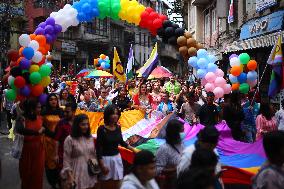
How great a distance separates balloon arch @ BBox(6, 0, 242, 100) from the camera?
10.1 m

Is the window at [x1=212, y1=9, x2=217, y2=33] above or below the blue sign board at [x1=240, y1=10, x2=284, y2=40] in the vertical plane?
above

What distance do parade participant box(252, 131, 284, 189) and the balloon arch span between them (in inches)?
264

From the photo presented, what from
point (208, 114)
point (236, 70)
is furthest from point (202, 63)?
point (208, 114)

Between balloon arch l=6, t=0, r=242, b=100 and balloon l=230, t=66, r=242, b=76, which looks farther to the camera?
balloon l=230, t=66, r=242, b=76

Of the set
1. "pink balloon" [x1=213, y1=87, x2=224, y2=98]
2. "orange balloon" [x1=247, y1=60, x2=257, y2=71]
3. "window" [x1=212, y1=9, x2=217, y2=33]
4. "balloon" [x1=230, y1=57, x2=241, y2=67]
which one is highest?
"window" [x1=212, y1=9, x2=217, y2=33]

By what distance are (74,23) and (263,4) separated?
7.48 meters

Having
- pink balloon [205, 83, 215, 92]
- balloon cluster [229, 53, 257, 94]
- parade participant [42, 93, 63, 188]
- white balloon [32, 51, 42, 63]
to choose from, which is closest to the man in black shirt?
pink balloon [205, 83, 215, 92]

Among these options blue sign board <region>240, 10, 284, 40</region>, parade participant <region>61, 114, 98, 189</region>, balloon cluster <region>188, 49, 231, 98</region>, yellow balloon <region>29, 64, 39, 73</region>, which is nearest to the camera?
parade participant <region>61, 114, 98, 189</region>

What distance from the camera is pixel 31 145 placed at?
7.12 m

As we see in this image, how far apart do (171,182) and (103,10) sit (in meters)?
8.45

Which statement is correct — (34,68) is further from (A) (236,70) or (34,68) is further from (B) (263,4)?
(B) (263,4)

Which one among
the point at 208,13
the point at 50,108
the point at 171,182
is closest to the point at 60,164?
the point at 50,108

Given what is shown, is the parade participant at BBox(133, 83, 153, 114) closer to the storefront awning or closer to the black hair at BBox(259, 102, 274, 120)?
the black hair at BBox(259, 102, 274, 120)

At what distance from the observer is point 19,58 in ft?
34.4
